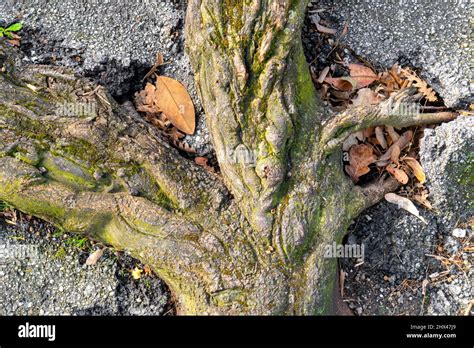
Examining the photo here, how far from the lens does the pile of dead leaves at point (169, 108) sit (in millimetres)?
3061

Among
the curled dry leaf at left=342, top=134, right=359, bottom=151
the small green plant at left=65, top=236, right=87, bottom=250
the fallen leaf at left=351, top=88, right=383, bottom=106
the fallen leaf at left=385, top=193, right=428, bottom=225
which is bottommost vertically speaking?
the small green plant at left=65, top=236, right=87, bottom=250

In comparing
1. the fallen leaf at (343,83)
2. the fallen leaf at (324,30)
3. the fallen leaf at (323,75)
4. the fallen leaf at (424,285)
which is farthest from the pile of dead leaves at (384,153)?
the fallen leaf at (324,30)

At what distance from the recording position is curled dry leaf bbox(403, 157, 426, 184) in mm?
2873

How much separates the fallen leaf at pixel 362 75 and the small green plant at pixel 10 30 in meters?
2.18

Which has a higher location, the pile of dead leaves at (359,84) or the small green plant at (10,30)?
the small green plant at (10,30)

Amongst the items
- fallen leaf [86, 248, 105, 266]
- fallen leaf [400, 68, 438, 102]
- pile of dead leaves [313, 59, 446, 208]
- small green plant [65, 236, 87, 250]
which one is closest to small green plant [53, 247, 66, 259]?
small green plant [65, 236, 87, 250]

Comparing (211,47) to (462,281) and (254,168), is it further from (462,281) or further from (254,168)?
(462,281)

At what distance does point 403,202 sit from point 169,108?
1506 millimetres

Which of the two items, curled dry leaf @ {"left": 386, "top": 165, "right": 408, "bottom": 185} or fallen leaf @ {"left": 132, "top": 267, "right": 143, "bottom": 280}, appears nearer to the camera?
curled dry leaf @ {"left": 386, "top": 165, "right": 408, "bottom": 185}

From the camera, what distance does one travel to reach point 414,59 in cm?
304

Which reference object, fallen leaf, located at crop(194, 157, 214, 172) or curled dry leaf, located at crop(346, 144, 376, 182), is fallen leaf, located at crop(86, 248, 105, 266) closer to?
fallen leaf, located at crop(194, 157, 214, 172)

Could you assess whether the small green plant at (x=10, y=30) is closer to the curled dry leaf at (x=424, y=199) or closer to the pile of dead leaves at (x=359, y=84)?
the pile of dead leaves at (x=359, y=84)

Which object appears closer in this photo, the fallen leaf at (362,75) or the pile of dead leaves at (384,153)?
the pile of dead leaves at (384,153)
